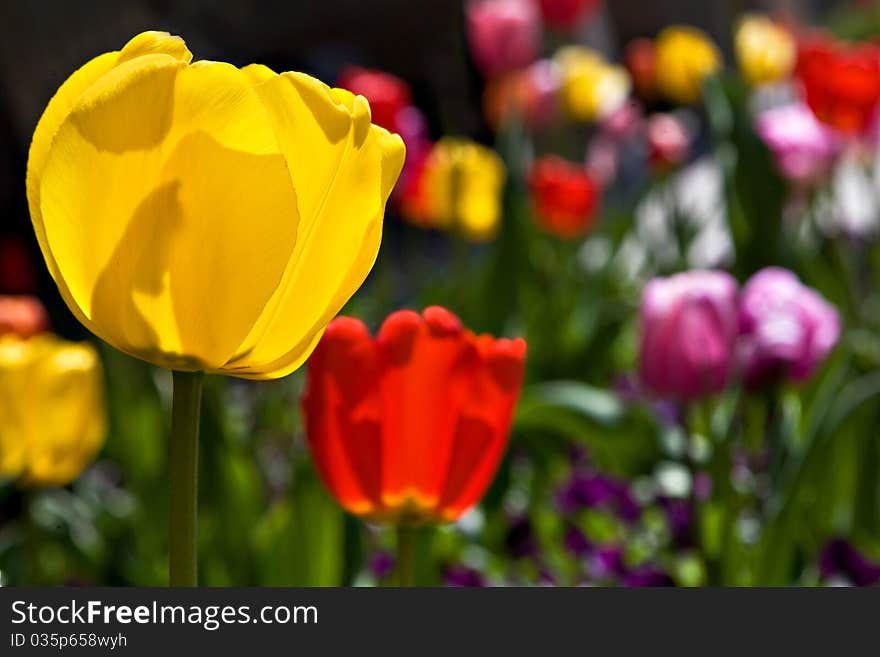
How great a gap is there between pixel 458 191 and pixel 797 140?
1.61 feet

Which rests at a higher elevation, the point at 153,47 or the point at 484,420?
the point at 153,47

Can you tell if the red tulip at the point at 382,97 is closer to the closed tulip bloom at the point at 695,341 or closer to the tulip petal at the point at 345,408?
the closed tulip bloom at the point at 695,341

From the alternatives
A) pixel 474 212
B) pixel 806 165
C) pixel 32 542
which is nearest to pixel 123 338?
pixel 32 542

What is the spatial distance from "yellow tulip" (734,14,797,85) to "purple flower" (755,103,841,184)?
648 mm

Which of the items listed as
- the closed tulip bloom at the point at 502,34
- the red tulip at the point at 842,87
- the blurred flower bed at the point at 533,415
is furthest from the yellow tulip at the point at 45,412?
the closed tulip bloom at the point at 502,34

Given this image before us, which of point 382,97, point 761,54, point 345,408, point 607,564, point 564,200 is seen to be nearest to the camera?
point 345,408

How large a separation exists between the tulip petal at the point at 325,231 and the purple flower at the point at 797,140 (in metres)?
1.37

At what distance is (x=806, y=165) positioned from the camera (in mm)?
1954

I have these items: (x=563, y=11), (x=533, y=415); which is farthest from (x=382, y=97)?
(x=563, y=11)

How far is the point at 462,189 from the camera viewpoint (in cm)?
184

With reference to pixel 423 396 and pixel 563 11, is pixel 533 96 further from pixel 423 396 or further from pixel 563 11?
pixel 423 396

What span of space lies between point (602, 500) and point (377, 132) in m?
0.91

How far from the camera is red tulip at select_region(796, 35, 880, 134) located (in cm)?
185

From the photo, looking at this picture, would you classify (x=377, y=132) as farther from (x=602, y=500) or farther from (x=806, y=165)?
(x=806, y=165)
